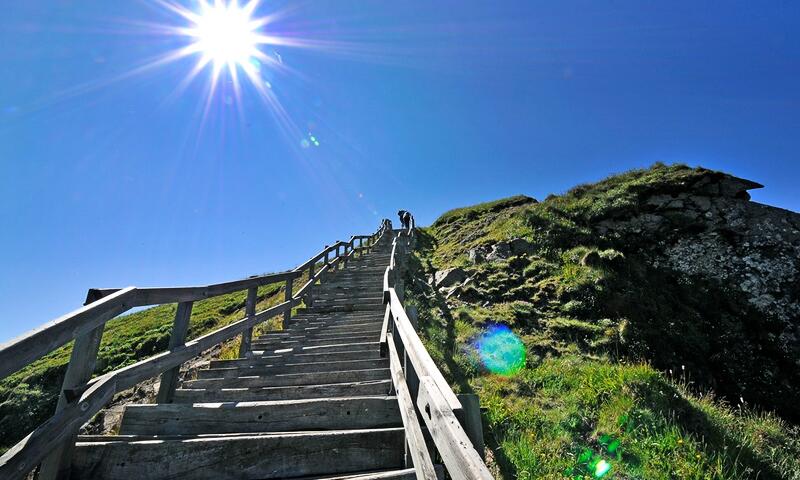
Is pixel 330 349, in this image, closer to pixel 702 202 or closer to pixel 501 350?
Answer: pixel 501 350

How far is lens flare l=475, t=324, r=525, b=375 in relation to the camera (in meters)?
6.61

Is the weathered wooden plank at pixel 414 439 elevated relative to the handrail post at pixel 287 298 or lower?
lower

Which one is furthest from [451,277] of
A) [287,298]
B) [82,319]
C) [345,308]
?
[82,319]

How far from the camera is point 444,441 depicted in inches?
63.6

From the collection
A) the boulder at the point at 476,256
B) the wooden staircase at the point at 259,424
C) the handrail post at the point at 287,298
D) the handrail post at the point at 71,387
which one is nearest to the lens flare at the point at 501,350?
the wooden staircase at the point at 259,424

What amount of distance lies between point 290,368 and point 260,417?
1.81 meters

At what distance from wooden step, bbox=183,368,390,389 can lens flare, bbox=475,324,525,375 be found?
9.98 feet

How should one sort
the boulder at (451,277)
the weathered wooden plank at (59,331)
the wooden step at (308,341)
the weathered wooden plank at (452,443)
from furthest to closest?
1. the boulder at (451,277)
2. the wooden step at (308,341)
3. the weathered wooden plank at (59,331)
4. the weathered wooden plank at (452,443)

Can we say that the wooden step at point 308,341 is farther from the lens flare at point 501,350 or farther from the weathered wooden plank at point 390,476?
the weathered wooden plank at point 390,476

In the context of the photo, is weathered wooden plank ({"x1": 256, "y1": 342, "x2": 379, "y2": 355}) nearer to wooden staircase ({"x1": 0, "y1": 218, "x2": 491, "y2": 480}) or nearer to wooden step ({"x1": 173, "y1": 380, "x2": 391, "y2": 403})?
wooden staircase ({"x1": 0, "y1": 218, "x2": 491, "y2": 480})

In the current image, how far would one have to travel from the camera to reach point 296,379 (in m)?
4.47

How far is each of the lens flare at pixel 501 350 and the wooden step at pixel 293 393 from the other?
3.33 metres

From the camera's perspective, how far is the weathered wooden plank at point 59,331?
5.95ft

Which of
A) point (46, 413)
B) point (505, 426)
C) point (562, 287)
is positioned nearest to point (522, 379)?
point (505, 426)
